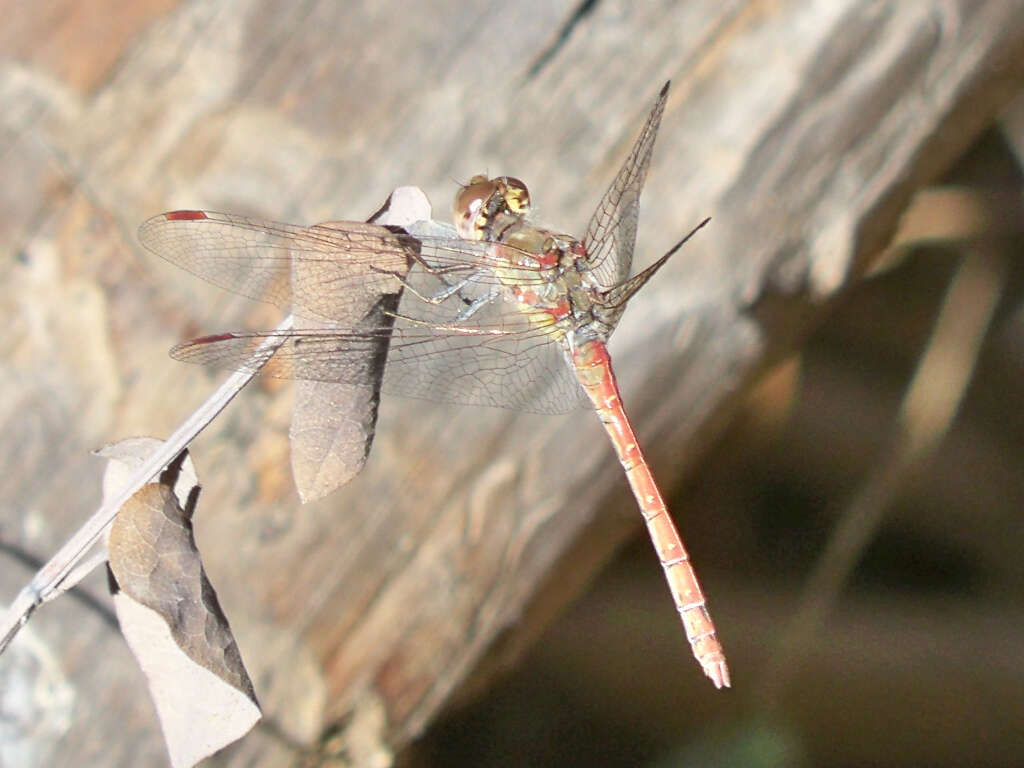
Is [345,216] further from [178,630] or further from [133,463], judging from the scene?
[178,630]

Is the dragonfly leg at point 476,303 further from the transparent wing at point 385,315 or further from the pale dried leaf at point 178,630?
the pale dried leaf at point 178,630

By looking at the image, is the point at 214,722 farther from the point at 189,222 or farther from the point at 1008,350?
the point at 1008,350

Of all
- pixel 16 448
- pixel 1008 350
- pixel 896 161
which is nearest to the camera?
pixel 16 448

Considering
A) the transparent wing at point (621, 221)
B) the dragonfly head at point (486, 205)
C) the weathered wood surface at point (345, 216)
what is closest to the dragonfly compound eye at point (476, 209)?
the dragonfly head at point (486, 205)

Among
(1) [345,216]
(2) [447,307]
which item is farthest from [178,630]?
(1) [345,216]

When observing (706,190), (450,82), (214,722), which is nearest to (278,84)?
(450,82)

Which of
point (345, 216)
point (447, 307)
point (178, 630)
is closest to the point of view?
point (178, 630)

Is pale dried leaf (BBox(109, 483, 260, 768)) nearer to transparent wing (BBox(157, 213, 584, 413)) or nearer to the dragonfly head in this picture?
transparent wing (BBox(157, 213, 584, 413))
